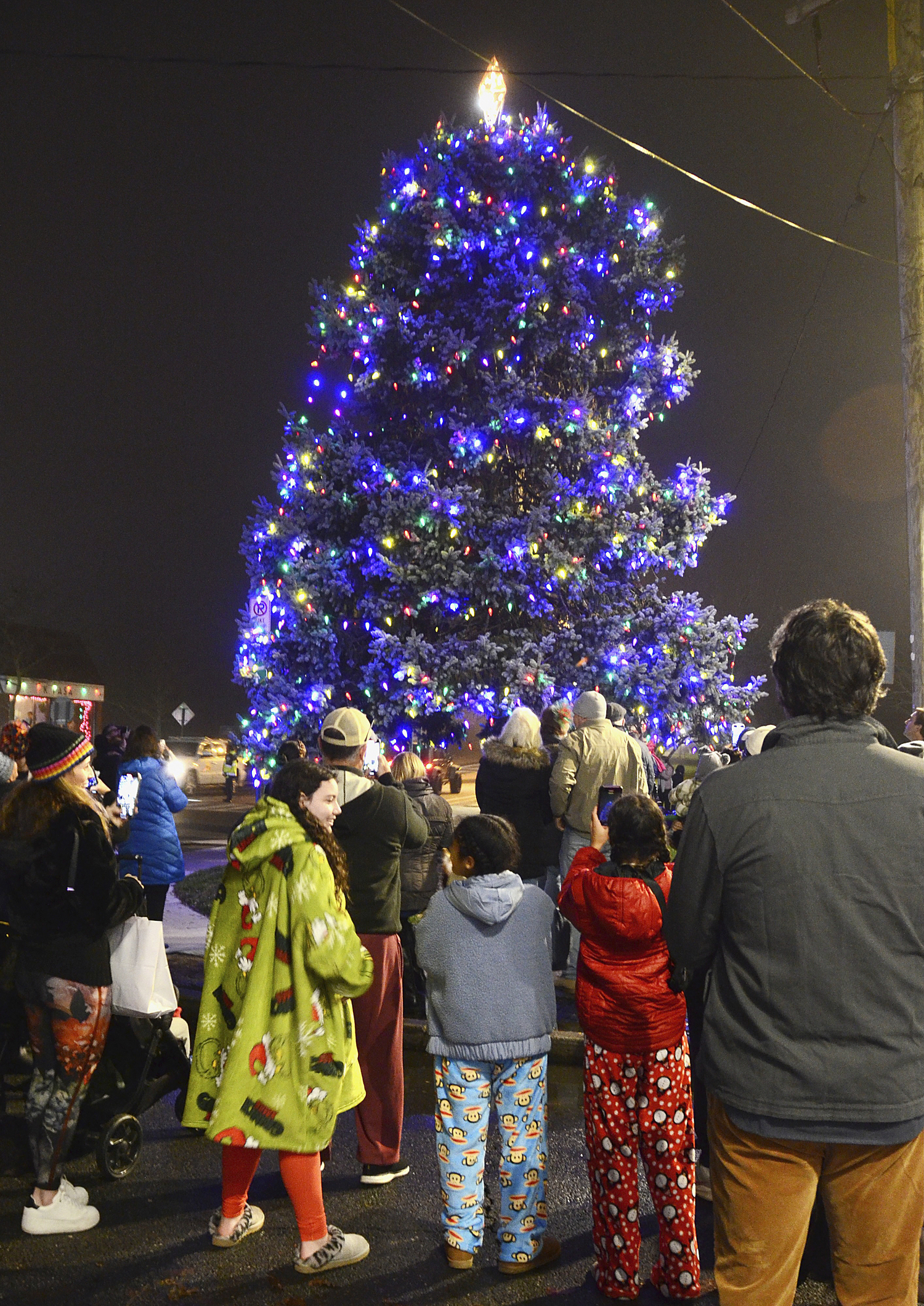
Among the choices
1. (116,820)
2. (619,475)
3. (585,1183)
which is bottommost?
(585,1183)

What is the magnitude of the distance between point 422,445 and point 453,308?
6.31ft

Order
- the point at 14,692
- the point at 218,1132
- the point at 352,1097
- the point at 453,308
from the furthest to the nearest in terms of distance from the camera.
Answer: the point at 14,692 → the point at 453,308 → the point at 352,1097 → the point at 218,1132

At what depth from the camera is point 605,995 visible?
3.64 metres

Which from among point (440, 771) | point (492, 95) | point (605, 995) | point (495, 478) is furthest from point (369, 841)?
point (440, 771)

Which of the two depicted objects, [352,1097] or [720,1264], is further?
[352,1097]

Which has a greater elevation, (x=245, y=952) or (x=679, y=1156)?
(x=245, y=952)

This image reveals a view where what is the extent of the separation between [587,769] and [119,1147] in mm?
3943

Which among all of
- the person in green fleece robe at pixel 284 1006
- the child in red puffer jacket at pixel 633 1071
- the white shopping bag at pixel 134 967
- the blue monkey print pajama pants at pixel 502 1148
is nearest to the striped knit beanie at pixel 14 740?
the white shopping bag at pixel 134 967

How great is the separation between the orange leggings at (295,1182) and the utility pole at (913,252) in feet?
24.5

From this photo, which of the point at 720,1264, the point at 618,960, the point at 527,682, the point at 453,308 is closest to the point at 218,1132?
the point at 618,960

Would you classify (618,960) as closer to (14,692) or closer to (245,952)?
(245,952)

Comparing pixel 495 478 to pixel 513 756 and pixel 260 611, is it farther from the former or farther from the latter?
pixel 513 756

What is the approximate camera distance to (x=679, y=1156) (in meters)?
3.54

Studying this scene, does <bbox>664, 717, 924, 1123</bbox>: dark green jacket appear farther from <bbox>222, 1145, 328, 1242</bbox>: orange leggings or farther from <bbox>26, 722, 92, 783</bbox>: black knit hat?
<bbox>26, 722, 92, 783</bbox>: black knit hat
